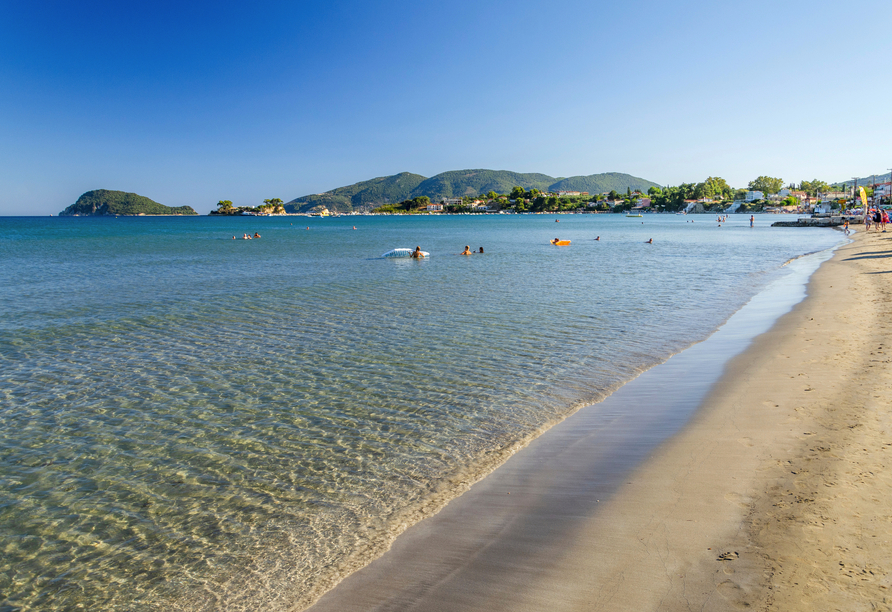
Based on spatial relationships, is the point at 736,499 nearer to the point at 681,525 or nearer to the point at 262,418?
the point at 681,525

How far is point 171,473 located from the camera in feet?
19.7

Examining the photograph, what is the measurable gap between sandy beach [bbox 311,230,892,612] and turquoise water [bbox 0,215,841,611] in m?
0.53

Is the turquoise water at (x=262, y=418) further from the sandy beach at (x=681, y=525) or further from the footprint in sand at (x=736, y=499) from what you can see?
the footprint in sand at (x=736, y=499)

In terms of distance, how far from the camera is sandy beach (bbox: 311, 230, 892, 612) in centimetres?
368

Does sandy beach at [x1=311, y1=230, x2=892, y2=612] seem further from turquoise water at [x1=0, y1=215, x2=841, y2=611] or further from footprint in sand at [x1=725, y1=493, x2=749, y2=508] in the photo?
turquoise water at [x1=0, y1=215, x2=841, y2=611]

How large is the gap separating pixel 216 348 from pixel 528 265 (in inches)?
920

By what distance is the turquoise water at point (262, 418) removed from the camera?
14.6 ft

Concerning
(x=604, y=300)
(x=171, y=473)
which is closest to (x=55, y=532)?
(x=171, y=473)

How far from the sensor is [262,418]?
762cm

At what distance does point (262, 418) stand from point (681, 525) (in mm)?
6003

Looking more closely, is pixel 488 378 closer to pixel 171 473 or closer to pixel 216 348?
pixel 171 473

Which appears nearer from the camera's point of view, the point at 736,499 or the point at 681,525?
the point at 681,525

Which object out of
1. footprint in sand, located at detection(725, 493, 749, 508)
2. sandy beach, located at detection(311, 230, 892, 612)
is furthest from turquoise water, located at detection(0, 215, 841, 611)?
footprint in sand, located at detection(725, 493, 749, 508)

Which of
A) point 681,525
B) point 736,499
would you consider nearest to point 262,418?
point 681,525
